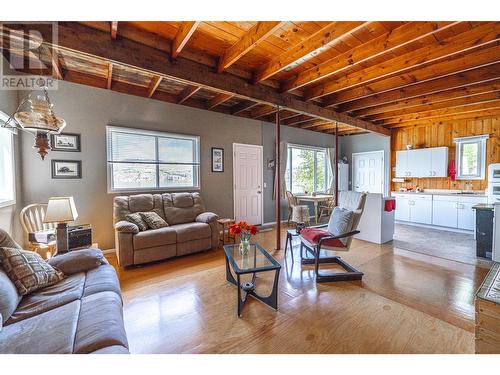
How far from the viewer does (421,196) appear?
5672 mm

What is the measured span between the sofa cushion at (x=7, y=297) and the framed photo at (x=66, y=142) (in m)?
2.47

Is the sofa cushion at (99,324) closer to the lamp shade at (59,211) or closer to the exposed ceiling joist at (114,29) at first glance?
the lamp shade at (59,211)

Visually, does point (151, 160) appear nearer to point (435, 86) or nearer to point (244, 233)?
point (244, 233)

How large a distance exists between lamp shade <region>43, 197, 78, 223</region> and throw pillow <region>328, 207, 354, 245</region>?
3193 millimetres

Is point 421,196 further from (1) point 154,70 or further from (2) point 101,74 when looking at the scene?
(2) point 101,74

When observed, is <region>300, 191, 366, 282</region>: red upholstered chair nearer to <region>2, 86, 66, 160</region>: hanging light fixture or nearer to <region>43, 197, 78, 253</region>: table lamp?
<region>43, 197, 78, 253</region>: table lamp

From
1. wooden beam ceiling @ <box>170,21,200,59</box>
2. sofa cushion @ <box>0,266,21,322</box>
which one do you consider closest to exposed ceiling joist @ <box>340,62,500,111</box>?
wooden beam ceiling @ <box>170,21,200,59</box>

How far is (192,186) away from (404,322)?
3962mm

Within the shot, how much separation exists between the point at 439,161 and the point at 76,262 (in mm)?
7388

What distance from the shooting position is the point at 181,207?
4156 millimetres

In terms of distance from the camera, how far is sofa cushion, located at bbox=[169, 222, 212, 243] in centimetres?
349

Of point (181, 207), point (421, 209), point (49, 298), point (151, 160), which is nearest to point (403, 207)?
point (421, 209)

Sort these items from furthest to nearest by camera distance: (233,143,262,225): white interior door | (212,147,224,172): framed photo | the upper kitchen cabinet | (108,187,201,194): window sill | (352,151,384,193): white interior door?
(352,151,384,193): white interior door → the upper kitchen cabinet → (233,143,262,225): white interior door → (212,147,224,172): framed photo → (108,187,201,194): window sill
